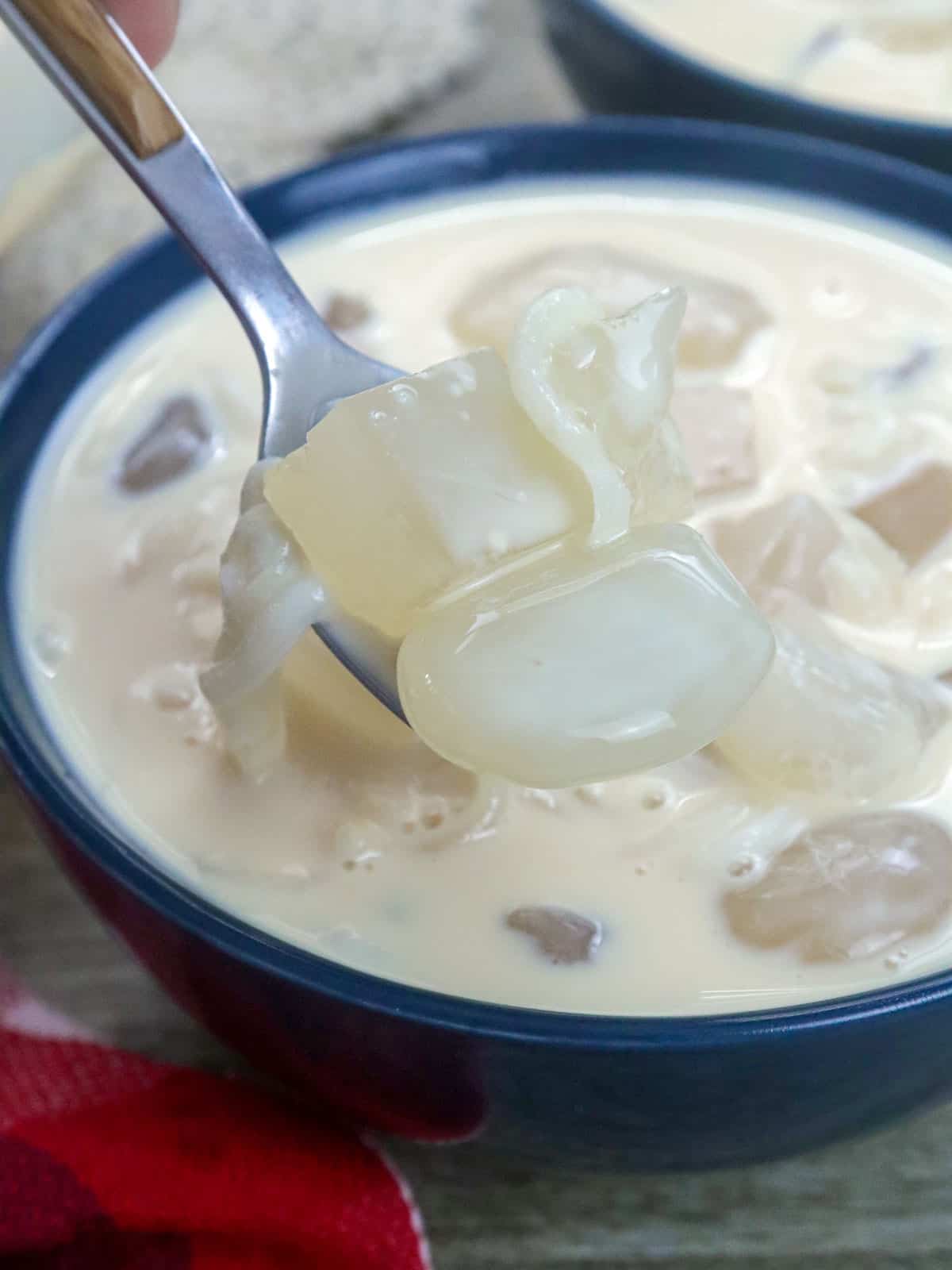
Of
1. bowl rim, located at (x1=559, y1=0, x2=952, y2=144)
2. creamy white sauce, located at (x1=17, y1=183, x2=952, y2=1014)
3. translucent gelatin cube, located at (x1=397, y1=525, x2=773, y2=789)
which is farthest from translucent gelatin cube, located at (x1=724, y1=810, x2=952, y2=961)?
bowl rim, located at (x1=559, y1=0, x2=952, y2=144)

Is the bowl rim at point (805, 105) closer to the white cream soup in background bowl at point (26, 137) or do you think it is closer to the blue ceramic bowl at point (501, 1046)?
the white cream soup in background bowl at point (26, 137)

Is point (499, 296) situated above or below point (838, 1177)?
above

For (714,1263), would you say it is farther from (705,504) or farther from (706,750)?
(705,504)

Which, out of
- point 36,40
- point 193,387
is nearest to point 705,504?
point 193,387

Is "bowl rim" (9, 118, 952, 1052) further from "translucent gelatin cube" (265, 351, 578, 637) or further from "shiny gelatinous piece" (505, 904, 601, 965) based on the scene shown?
"translucent gelatin cube" (265, 351, 578, 637)

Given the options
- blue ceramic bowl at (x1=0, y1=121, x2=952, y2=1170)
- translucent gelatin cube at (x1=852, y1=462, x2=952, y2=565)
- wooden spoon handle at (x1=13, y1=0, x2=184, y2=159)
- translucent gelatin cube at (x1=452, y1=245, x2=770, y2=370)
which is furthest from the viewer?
translucent gelatin cube at (x1=452, y1=245, x2=770, y2=370)

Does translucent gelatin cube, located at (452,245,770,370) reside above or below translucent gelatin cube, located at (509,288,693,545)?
below

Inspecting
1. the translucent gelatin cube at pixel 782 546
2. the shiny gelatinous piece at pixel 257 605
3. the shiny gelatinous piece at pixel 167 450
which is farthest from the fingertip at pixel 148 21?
the translucent gelatin cube at pixel 782 546
